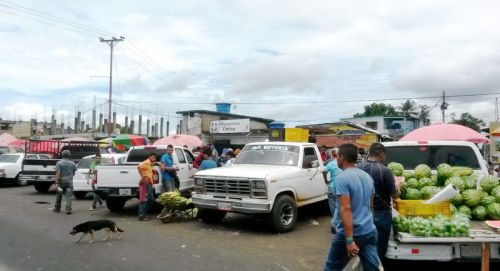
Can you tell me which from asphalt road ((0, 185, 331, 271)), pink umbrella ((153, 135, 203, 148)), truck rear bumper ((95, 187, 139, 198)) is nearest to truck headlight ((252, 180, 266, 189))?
asphalt road ((0, 185, 331, 271))

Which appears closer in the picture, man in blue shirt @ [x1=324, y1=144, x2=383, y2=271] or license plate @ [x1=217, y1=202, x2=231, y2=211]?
man in blue shirt @ [x1=324, y1=144, x2=383, y2=271]

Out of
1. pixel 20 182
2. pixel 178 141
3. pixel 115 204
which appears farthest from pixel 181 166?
pixel 20 182

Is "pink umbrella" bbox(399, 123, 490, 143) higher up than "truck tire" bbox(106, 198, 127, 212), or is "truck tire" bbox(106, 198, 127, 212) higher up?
"pink umbrella" bbox(399, 123, 490, 143)

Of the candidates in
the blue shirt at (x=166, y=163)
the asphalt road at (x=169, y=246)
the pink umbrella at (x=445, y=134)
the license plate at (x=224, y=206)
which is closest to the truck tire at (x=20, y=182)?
the asphalt road at (x=169, y=246)

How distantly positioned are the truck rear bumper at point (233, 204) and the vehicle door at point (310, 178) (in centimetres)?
133

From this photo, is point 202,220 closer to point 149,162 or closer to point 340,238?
point 149,162

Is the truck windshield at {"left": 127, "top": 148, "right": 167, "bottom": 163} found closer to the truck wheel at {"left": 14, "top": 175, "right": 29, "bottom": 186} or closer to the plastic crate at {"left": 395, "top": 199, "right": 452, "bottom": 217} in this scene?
the plastic crate at {"left": 395, "top": 199, "right": 452, "bottom": 217}

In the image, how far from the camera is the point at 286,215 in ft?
32.0

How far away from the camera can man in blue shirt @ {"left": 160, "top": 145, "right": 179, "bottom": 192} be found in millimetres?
12055

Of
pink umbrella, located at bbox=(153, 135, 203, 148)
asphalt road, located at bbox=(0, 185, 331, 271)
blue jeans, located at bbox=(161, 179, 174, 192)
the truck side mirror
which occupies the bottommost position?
asphalt road, located at bbox=(0, 185, 331, 271)

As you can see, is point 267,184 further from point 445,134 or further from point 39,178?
point 39,178

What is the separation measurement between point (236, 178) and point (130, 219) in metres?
3.55

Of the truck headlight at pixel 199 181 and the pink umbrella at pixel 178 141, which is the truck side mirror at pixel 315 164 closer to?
the truck headlight at pixel 199 181

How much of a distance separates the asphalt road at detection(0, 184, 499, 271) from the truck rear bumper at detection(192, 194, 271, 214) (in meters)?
0.52
